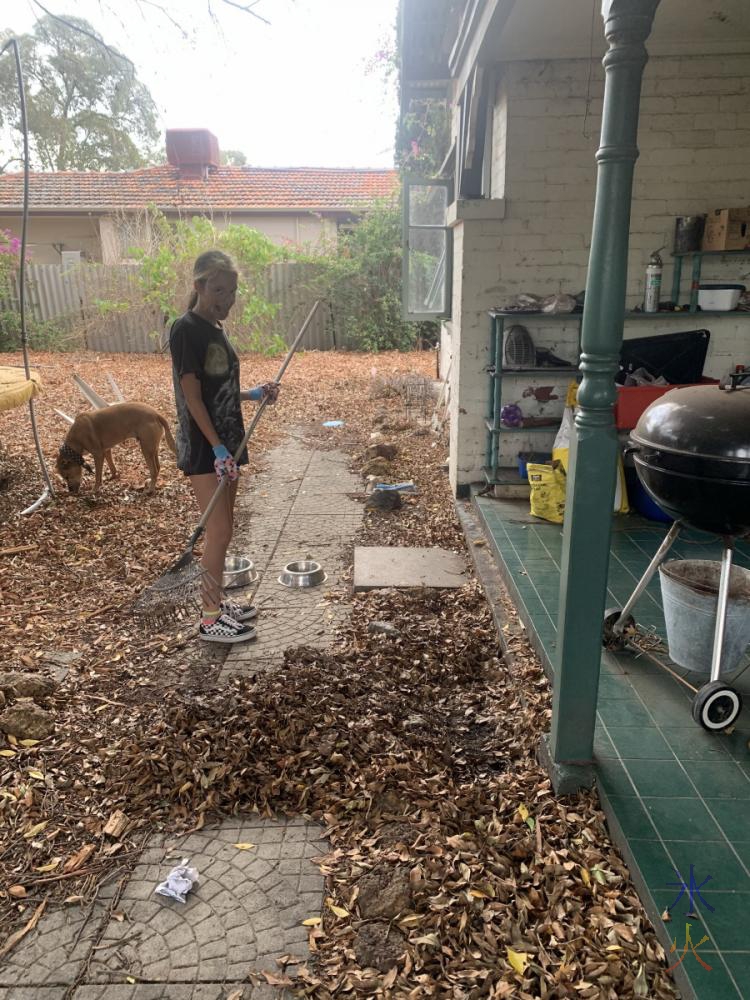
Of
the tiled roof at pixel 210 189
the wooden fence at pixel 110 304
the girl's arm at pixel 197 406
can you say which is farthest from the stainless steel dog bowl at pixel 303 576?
the tiled roof at pixel 210 189

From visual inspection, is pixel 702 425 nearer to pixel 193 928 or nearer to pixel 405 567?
pixel 193 928

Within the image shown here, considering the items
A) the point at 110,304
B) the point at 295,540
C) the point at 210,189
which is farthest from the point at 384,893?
the point at 210,189

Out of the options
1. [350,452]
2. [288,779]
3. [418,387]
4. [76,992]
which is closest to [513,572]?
[288,779]

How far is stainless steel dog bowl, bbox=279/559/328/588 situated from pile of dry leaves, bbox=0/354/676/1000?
0.44 m

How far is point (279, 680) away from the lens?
3.22 meters

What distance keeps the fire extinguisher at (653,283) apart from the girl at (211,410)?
2.99 m

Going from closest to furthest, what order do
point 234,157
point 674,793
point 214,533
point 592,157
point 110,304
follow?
point 674,793
point 214,533
point 592,157
point 110,304
point 234,157

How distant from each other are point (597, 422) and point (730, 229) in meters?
3.51

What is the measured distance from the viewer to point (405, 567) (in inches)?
181

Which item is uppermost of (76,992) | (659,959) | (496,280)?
(496,280)

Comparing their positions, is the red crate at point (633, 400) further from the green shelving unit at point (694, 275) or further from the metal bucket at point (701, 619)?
the metal bucket at point (701, 619)

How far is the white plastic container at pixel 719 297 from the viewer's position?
16.0ft

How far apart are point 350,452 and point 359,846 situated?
18.6ft

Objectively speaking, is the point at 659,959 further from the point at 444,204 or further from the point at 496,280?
the point at 444,204
